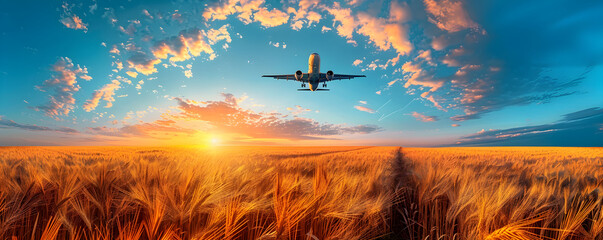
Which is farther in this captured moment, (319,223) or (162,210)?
(319,223)

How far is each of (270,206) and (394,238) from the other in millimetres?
1142

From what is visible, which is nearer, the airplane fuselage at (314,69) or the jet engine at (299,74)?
the jet engine at (299,74)

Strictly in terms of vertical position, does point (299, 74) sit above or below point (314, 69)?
below

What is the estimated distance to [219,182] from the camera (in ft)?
7.33

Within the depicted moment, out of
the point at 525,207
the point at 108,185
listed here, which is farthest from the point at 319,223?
the point at 108,185

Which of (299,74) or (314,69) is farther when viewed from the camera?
(314,69)

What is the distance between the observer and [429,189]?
2.68 meters

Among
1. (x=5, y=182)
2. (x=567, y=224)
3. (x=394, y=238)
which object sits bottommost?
(x=394, y=238)

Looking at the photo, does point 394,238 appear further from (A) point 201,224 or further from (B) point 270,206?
(A) point 201,224

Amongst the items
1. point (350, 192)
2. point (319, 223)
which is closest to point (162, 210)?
point (319, 223)

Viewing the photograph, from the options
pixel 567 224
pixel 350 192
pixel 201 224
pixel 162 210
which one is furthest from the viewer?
pixel 350 192

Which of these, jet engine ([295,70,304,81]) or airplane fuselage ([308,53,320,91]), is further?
airplane fuselage ([308,53,320,91])

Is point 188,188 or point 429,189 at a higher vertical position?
point 188,188

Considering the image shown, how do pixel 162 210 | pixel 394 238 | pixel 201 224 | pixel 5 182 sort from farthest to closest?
pixel 5 182, pixel 394 238, pixel 201 224, pixel 162 210
